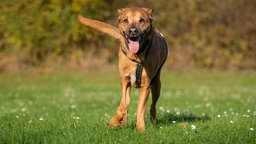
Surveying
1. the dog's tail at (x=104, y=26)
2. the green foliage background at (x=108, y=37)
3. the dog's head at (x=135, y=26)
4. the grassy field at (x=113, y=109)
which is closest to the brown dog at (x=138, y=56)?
the dog's head at (x=135, y=26)

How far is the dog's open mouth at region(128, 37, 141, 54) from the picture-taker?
20.3 feet

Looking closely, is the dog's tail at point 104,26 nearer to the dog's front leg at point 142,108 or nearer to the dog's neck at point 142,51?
the dog's neck at point 142,51

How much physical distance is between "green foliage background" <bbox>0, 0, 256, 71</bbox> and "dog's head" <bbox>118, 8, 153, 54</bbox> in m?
17.0

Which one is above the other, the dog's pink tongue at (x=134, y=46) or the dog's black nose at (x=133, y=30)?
the dog's black nose at (x=133, y=30)

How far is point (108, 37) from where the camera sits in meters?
24.2

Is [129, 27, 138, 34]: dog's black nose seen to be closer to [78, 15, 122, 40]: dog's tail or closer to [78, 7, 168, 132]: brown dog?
[78, 7, 168, 132]: brown dog

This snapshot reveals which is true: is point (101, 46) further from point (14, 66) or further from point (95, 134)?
point (95, 134)

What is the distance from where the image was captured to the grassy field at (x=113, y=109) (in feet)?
18.3

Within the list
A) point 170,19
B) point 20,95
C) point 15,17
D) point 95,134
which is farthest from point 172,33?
point 95,134

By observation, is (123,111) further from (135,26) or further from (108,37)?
(108,37)

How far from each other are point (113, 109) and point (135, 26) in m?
4.58

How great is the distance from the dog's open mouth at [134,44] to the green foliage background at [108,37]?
1714cm

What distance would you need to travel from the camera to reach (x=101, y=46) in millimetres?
24266

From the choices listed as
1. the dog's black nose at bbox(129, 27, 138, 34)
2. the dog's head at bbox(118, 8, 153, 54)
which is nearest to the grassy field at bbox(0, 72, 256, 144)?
the dog's head at bbox(118, 8, 153, 54)
